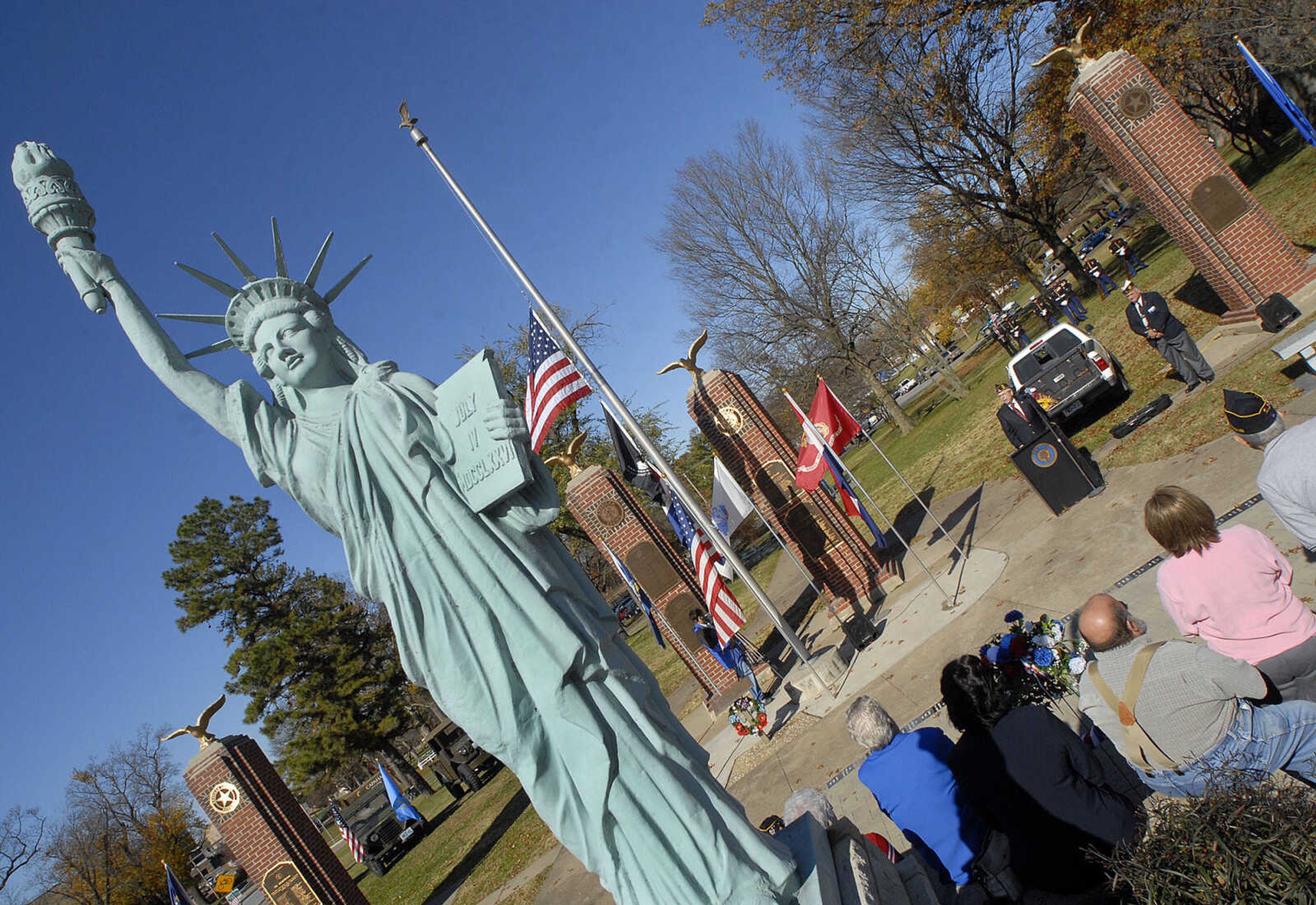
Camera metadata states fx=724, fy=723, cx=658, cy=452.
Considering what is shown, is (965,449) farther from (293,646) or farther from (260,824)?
(293,646)

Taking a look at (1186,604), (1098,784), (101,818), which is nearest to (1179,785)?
(1098,784)

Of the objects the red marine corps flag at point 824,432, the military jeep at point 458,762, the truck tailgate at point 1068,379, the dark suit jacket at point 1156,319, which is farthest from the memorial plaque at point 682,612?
the military jeep at point 458,762

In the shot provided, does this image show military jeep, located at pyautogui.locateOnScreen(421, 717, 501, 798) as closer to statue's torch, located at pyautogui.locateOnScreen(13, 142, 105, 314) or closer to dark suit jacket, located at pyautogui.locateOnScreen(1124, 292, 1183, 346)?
dark suit jacket, located at pyautogui.locateOnScreen(1124, 292, 1183, 346)

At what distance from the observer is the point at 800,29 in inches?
810

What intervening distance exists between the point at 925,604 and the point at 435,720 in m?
41.4

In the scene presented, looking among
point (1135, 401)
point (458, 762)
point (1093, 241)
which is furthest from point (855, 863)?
point (1093, 241)

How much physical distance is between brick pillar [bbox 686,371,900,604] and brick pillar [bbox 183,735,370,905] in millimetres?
10074

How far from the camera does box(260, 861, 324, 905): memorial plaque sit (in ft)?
42.0

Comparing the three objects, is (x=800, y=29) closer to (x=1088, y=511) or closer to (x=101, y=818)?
(x=1088, y=511)

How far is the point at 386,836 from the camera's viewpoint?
854 inches

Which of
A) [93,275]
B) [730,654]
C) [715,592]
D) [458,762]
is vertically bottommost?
[730,654]

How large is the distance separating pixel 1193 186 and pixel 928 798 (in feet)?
35.9

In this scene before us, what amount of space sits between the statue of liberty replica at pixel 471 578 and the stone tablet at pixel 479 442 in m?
0.04

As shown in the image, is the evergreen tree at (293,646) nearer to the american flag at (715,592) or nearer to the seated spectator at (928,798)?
the american flag at (715,592)
